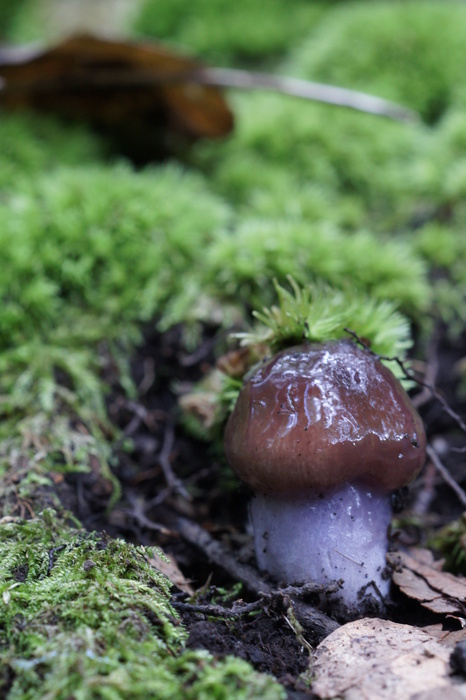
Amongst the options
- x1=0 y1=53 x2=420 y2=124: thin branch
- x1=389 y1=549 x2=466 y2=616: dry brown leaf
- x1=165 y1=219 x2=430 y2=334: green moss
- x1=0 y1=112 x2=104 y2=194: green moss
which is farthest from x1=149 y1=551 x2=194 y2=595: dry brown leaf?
x1=0 y1=53 x2=420 y2=124: thin branch

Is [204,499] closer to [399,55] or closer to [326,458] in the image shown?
[326,458]

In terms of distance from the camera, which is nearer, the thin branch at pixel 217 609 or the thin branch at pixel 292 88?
the thin branch at pixel 217 609

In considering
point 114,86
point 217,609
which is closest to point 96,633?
point 217,609

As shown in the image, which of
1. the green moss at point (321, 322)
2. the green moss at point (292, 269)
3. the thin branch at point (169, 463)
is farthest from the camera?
the green moss at point (292, 269)

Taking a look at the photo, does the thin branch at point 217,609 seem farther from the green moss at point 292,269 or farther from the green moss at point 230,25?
the green moss at point 230,25

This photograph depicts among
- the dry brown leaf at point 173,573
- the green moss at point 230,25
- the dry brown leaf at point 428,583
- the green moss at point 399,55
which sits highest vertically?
the green moss at point 399,55

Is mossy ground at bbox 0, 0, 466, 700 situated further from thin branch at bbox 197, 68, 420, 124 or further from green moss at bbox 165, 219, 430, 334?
thin branch at bbox 197, 68, 420, 124

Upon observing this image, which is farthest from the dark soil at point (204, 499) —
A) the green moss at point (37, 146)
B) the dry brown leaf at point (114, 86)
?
the dry brown leaf at point (114, 86)

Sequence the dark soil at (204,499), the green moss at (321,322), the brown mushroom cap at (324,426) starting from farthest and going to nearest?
the green moss at (321,322) < the brown mushroom cap at (324,426) < the dark soil at (204,499)

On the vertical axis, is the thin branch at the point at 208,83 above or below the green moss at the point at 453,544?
above
